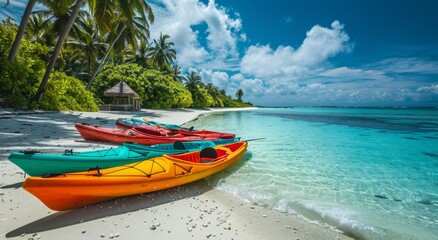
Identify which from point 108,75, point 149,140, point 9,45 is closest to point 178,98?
point 108,75

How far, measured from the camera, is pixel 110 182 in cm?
375

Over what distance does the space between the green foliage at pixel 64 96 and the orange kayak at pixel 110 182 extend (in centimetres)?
1725

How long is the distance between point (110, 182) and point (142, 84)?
1312 inches

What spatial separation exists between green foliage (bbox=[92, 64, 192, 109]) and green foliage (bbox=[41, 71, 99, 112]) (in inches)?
414

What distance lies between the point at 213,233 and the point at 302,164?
20.1 feet

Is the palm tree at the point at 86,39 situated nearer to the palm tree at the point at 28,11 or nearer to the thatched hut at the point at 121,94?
the thatched hut at the point at 121,94

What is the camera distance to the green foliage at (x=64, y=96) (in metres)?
17.6

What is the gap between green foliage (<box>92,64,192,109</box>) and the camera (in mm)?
33562

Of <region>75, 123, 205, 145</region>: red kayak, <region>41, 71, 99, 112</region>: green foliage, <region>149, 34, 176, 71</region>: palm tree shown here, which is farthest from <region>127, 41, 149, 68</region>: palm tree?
<region>75, 123, 205, 145</region>: red kayak

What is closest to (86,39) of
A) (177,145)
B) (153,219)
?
(177,145)

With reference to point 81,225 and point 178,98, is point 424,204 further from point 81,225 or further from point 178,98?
point 178,98

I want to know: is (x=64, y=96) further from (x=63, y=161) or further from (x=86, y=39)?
(x=63, y=161)

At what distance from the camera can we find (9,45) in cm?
1521

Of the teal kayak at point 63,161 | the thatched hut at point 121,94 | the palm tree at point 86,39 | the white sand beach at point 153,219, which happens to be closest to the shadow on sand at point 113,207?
the white sand beach at point 153,219
